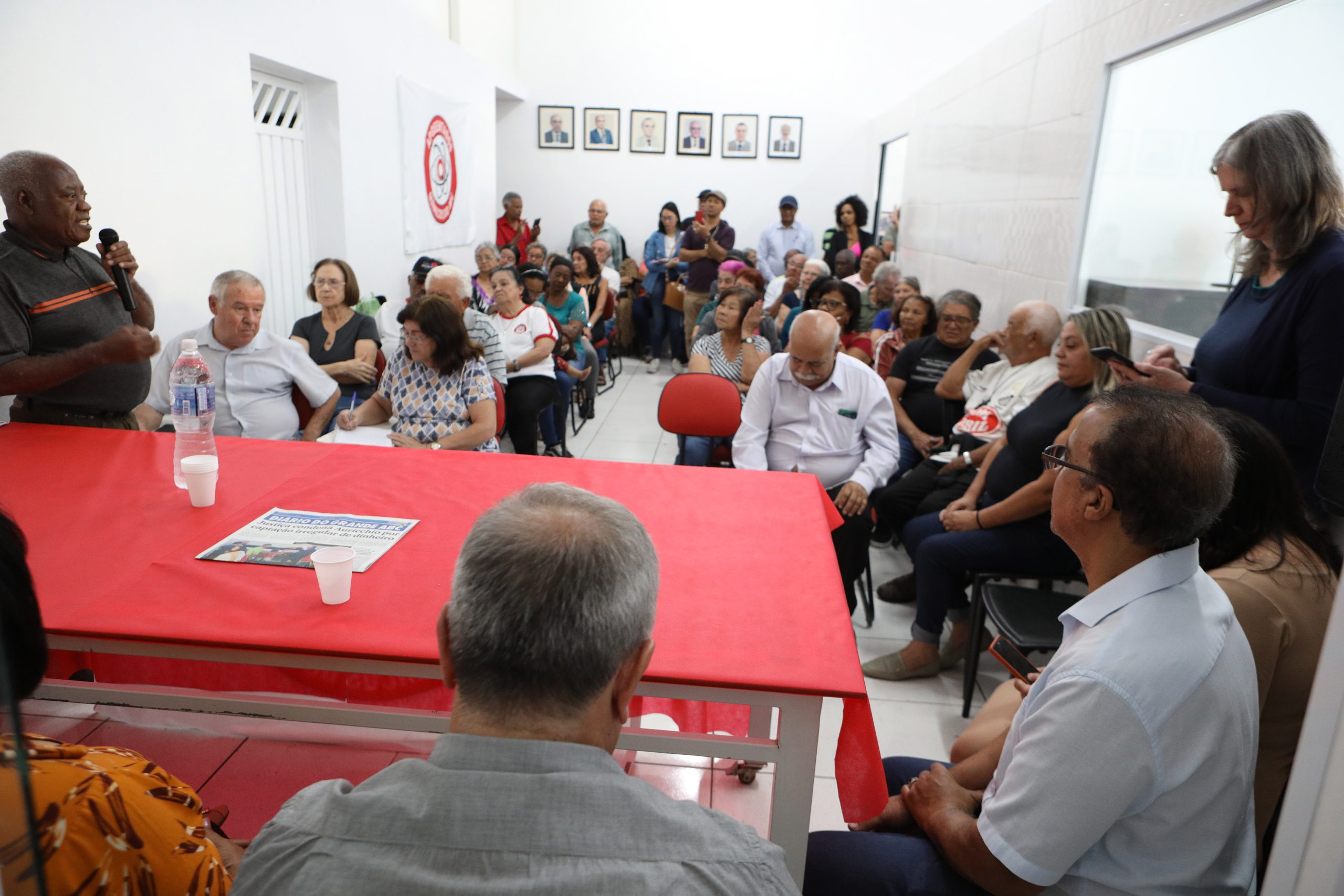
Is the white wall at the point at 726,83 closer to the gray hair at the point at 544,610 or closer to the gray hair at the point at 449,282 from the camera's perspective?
the gray hair at the point at 449,282

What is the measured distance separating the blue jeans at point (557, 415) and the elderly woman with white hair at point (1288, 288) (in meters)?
3.45

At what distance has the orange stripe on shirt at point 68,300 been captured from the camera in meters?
2.41

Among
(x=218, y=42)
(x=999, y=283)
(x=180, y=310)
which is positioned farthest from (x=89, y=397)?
(x=999, y=283)

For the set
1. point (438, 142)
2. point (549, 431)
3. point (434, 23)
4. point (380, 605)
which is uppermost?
point (434, 23)

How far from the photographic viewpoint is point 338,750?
234 centimetres

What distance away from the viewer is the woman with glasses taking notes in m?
2.71

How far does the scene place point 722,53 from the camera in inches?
383

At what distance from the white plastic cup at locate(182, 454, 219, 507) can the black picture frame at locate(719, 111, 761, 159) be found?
8904 millimetres

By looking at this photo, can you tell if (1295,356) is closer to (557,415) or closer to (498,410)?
(498,410)

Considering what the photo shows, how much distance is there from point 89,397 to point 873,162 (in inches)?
357

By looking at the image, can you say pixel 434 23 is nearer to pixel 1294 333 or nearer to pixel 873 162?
pixel 873 162

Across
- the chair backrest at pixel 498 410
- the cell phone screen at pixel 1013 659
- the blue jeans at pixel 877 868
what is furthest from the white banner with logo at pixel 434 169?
the blue jeans at pixel 877 868

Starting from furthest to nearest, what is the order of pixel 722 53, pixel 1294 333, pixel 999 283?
1. pixel 722 53
2. pixel 999 283
3. pixel 1294 333

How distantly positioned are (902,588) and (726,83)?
8.00 m
